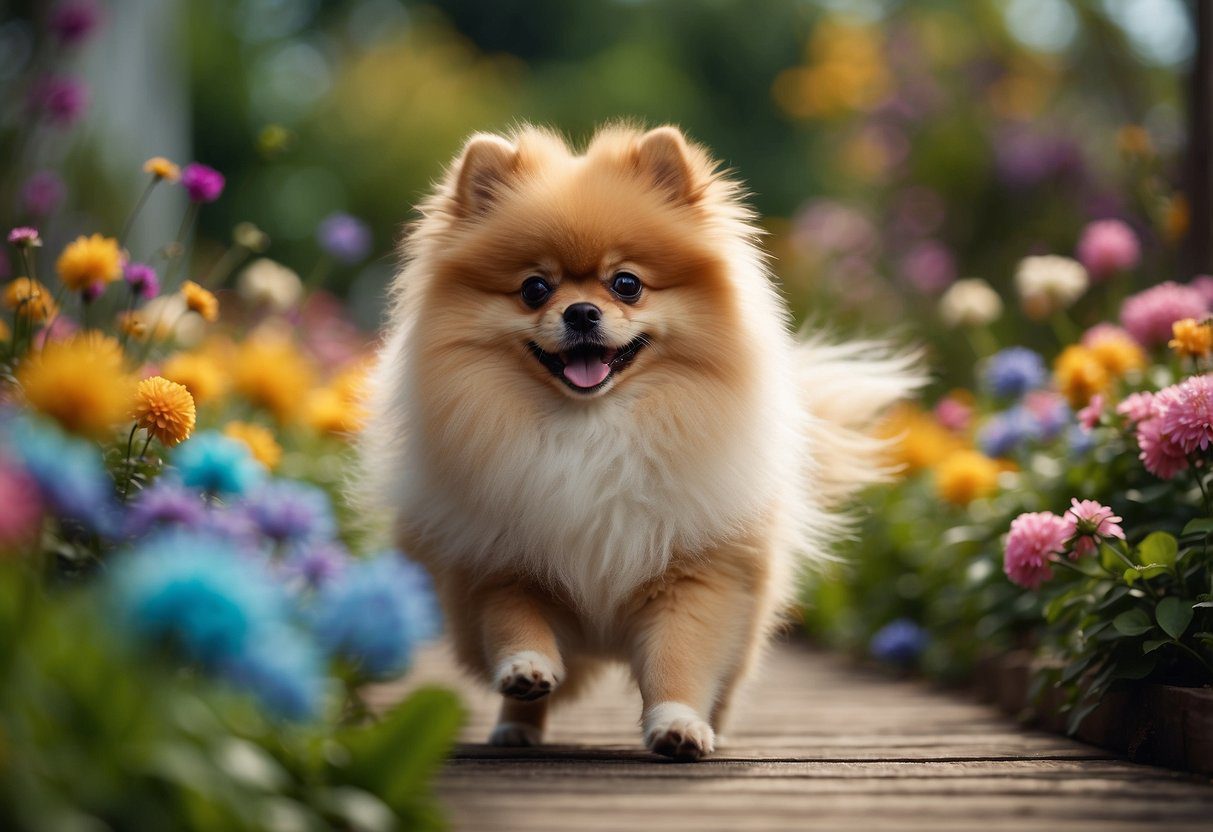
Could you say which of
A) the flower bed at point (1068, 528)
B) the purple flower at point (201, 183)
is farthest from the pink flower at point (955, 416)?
the purple flower at point (201, 183)

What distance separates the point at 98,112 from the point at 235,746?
8214 mm

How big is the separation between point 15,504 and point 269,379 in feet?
9.92

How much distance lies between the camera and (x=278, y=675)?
1.59 metres

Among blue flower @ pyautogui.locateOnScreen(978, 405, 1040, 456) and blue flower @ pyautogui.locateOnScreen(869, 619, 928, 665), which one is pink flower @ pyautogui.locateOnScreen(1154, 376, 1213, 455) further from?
blue flower @ pyautogui.locateOnScreen(869, 619, 928, 665)

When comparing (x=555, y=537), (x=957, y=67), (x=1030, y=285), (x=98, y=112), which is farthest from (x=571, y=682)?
(x=957, y=67)

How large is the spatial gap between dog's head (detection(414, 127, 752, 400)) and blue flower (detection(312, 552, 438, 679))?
123cm

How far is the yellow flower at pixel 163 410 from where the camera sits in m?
2.41

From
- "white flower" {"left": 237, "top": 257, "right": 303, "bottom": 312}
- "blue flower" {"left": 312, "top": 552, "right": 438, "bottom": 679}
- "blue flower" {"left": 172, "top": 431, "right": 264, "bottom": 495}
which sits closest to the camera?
"blue flower" {"left": 312, "top": 552, "right": 438, "bottom": 679}

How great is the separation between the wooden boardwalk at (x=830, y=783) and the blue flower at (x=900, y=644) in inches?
43.8

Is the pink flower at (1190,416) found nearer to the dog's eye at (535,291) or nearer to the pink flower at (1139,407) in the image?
the pink flower at (1139,407)

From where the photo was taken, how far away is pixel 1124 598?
9.11 ft

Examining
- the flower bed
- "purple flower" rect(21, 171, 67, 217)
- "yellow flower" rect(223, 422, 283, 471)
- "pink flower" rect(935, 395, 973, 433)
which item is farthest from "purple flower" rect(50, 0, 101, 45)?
"pink flower" rect(935, 395, 973, 433)

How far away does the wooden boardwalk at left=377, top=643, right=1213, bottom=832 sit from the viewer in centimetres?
201

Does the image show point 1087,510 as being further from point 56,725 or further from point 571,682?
point 56,725
